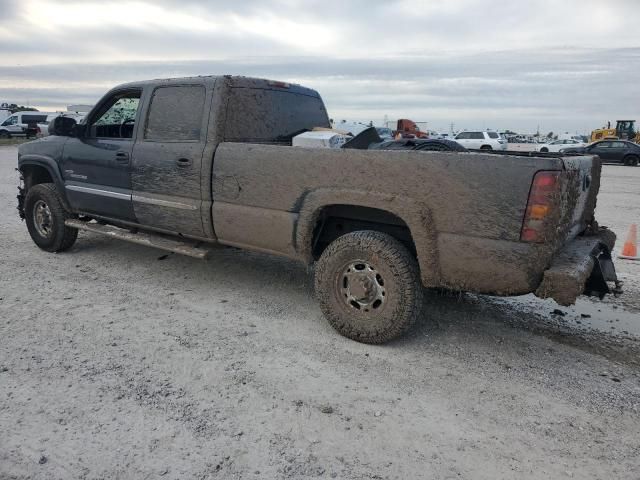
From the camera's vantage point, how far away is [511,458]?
2572 mm

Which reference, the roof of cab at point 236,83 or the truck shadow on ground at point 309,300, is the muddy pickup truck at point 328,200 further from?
the truck shadow on ground at point 309,300

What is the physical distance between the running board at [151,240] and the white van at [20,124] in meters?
36.7

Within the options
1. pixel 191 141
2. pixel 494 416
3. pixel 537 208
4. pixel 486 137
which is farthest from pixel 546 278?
pixel 486 137

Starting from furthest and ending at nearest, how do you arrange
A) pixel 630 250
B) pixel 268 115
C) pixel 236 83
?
pixel 630 250, pixel 268 115, pixel 236 83

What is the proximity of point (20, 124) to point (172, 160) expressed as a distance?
41.6 m

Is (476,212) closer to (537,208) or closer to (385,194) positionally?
(537,208)

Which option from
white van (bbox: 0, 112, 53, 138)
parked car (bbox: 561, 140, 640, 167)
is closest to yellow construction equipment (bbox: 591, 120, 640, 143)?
parked car (bbox: 561, 140, 640, 167)

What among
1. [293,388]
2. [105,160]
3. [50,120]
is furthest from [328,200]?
[50,120]

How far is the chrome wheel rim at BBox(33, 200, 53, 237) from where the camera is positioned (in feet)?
20.0

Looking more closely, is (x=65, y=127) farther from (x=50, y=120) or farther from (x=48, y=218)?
(x=50, y=120)

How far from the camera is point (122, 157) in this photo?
5.07m

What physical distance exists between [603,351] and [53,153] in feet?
19.2

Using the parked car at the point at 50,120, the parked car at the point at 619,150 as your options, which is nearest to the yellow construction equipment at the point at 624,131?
the parked car at the point at 619,150

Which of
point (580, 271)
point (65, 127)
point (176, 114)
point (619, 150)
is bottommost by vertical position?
point (580, 271)
